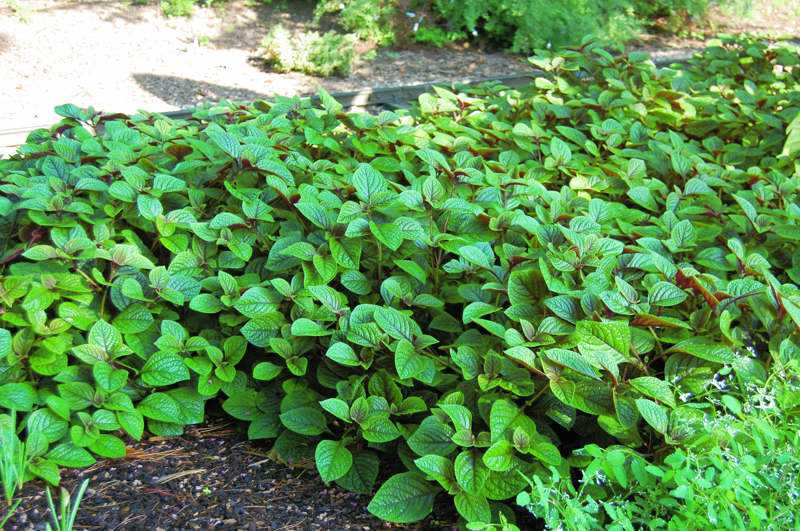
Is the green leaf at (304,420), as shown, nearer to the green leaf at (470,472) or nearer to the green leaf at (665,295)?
the green leaf at (470,472)

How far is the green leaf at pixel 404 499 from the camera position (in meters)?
1.85

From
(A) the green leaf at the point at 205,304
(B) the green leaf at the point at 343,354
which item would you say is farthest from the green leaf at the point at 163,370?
(B) the green leaf at the point at 343,354

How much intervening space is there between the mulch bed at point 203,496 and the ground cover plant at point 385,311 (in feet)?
0.22

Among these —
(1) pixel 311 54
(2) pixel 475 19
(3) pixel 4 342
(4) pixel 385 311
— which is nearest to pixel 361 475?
(4) pixel 385 311

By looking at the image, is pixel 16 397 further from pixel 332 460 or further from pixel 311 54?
pixel 311 54

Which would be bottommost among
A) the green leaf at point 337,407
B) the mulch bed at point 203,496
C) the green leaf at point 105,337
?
the mulch bed at point 203,496

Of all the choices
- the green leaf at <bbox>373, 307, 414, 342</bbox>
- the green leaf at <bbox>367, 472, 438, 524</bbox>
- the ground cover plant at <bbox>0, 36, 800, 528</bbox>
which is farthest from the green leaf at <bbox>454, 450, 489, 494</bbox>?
the green leaf at <bbox>373, 307, 414, 342</bbox>

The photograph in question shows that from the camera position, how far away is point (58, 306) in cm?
221

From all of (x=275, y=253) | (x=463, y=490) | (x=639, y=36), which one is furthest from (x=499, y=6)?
(x=463, y=490)

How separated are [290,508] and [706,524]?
98cm

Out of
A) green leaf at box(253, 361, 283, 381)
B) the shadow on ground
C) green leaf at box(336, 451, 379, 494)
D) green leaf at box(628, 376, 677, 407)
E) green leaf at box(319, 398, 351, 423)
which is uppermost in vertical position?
green leaf at box(628, 376, 677, 407)

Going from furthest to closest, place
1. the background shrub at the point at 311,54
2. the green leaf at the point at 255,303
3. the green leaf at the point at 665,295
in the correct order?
the background shrub at the point at 311,54, the green leaf at the point at 255,303, the green leaf at the point at 665,295

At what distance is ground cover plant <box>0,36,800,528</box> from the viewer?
1905 millimetres

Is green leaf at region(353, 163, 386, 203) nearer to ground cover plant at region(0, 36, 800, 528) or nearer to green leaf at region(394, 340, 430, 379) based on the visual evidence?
ground cover plant at region(0, 36, 800, 528)
